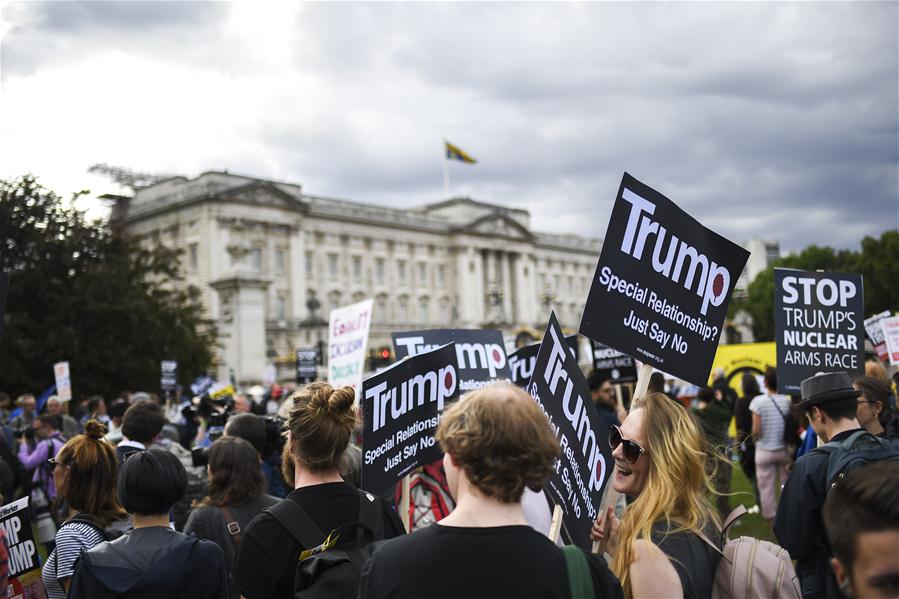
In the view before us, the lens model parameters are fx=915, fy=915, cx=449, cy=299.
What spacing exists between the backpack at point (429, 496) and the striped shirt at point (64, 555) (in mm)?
2852

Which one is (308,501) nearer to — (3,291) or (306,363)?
(3,291)

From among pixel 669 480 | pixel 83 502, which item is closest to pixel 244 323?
pixel 83 502

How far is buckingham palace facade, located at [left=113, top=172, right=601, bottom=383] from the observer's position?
198ft

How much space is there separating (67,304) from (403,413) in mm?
26965

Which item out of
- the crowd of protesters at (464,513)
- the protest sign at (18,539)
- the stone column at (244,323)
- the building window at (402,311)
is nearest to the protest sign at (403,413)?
the crowd of protesters at (464,513)

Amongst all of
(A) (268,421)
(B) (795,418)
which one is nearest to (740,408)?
(B) (795,418)

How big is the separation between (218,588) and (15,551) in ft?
4.16

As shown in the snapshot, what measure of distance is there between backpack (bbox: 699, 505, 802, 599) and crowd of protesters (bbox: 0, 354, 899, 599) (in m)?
0.06

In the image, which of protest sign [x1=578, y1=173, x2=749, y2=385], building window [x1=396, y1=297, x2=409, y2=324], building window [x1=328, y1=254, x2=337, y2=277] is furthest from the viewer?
building window [x1=396, y1=297, x2=409, y2=324]

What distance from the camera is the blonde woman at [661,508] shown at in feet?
8.63

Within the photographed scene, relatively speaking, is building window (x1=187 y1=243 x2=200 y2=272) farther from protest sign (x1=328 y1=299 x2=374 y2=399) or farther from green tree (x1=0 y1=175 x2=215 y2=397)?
protest sign (x1=328 y1=299 x2=374 y2=399)

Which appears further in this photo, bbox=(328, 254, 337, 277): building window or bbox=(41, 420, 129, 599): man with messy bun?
bbox=(328, 254, 337, 277): building window

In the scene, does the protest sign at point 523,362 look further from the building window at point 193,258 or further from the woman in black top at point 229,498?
the building window at point 193,258

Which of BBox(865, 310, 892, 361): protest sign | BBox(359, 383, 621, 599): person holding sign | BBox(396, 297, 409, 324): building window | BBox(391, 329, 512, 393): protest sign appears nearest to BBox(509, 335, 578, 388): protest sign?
BBox(391, 329, 512, 393): protest sign
